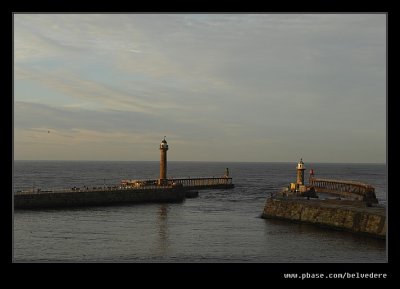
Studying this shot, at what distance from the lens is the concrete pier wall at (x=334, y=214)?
34.6 metres

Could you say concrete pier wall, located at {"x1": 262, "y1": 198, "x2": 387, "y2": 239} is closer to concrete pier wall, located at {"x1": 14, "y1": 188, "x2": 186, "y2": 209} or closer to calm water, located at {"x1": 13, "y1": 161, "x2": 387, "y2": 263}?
calm water, located at {"x1": 13, "y1": 161, "x2": 387, "y2": 263}

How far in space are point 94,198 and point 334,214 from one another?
3227cm

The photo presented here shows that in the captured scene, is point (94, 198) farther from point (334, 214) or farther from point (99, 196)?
point (334, 214)

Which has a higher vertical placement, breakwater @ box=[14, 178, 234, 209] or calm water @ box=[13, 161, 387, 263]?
breakwater @ box=[14, 178, 234, 209]

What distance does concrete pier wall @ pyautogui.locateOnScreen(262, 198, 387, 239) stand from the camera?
113 feet

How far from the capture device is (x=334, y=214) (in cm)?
3909

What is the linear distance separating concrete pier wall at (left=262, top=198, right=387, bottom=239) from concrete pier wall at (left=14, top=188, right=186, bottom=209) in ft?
72.8

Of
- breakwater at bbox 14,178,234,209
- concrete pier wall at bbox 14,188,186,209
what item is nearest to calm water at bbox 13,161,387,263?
concrete pier wall at bbox 14,188,186,209

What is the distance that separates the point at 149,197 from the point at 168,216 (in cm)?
1623

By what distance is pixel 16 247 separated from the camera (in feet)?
103

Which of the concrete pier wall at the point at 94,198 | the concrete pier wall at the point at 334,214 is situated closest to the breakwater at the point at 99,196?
the concrete pier wall at the point at 94,198

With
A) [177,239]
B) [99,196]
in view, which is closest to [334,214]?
[177,239]

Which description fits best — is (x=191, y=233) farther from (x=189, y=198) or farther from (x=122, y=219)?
(x=189, y=198)
